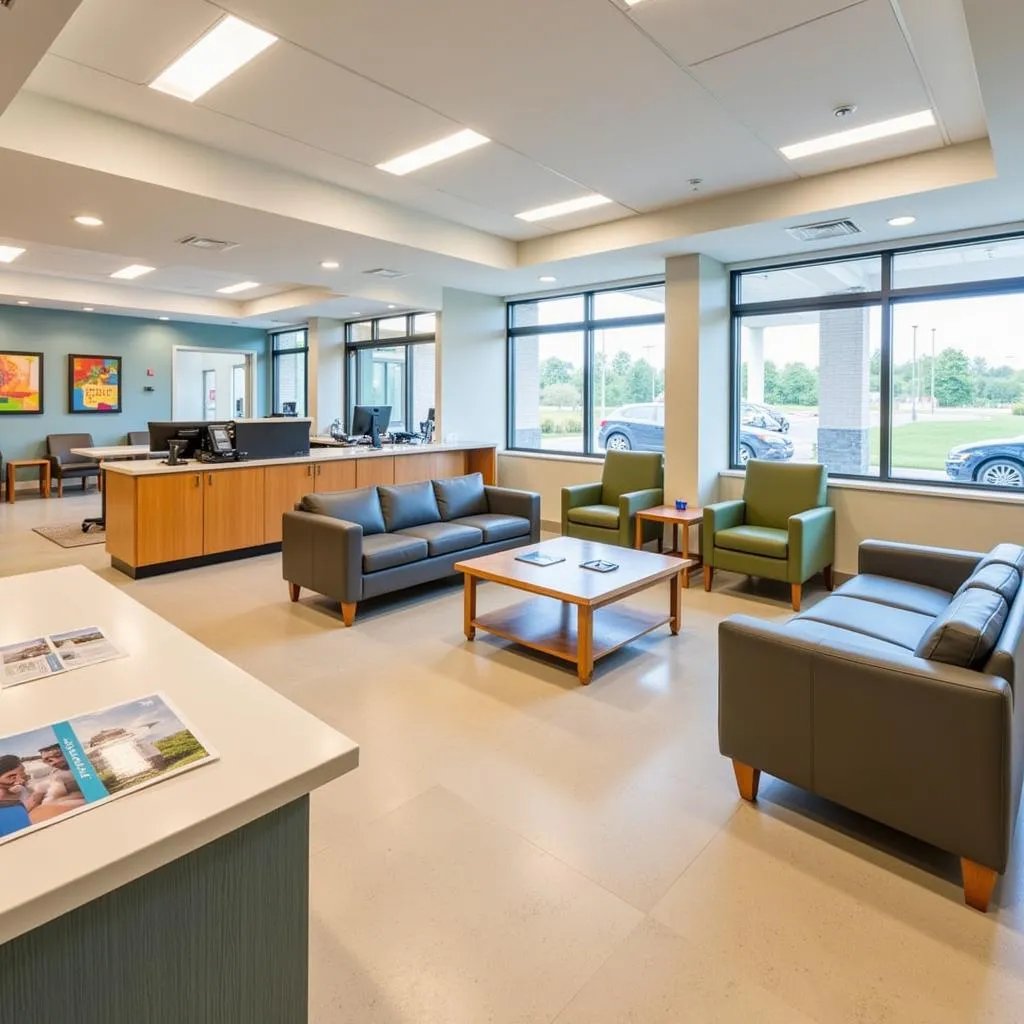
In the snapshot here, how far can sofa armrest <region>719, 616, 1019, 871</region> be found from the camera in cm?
188

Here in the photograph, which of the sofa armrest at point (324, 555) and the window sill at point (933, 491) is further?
the window sill at point (933, 491)

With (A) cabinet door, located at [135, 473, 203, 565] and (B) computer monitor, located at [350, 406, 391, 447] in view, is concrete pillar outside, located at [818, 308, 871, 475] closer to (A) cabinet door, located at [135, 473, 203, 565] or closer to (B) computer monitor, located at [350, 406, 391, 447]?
(B) computer monitor, located at [350, 406, 391, 447]

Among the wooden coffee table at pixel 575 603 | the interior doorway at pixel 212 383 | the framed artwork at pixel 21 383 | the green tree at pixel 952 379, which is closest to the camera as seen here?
the wooden coffee table at pixel 575 603

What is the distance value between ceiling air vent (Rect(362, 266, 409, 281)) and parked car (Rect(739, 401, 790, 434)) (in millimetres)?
3508

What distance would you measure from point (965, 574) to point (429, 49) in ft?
11.7

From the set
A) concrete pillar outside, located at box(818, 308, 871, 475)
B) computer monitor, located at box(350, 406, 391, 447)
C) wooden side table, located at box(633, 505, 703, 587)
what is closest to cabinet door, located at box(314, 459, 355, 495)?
computer monitor, located at box(350, 406, 391, 447)

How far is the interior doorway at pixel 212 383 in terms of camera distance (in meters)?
11.1

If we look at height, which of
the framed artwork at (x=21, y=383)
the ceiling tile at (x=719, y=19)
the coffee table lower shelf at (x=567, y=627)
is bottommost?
the coffee table lower shelf at (x=567, y=627)

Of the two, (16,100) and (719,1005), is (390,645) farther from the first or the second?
(16,100)

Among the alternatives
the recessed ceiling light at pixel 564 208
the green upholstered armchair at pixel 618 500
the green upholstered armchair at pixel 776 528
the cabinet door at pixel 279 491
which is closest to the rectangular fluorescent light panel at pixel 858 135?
the recessed ceiling light at pixel 564 208

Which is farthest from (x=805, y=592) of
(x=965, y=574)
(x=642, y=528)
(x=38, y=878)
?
(x=38, y=878)

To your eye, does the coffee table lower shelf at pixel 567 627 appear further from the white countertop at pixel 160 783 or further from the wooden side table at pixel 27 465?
the wooden side table at pixel 27 465

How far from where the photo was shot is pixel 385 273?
21.8 ft

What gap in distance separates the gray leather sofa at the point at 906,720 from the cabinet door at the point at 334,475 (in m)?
4.86
